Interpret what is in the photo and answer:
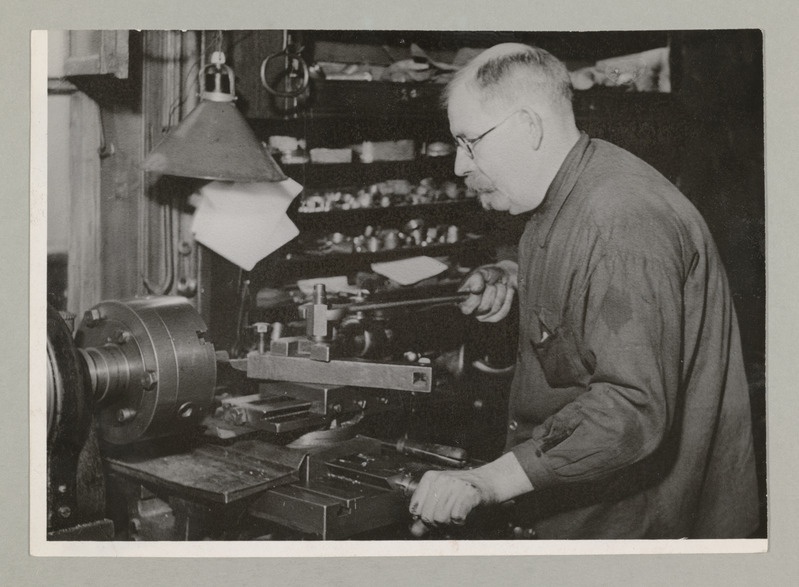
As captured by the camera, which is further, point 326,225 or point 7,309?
point 326,225

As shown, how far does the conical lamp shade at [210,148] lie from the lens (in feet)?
5.63

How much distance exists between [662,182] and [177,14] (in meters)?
1.09

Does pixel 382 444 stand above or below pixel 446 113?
below

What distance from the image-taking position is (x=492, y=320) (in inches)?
70.5

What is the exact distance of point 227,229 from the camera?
5.90 ft

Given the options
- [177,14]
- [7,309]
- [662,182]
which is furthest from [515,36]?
[7,309]

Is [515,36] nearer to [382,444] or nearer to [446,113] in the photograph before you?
[446,113]

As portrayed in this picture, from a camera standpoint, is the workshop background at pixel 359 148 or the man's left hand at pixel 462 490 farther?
the workshop background at pixel 359 148

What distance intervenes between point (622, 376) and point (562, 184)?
422 millimetres

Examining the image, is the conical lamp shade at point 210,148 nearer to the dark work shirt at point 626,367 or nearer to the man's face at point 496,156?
the man's face at point 496,156

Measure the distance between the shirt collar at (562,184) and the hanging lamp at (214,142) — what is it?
0.63 metres

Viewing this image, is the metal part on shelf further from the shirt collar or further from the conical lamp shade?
the shirt collar

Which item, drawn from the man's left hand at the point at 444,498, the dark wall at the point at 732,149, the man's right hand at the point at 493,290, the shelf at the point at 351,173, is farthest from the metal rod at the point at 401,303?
the dark wall at the point at 732,149

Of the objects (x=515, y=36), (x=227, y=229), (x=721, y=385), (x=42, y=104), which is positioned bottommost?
(x=721, y=385)
